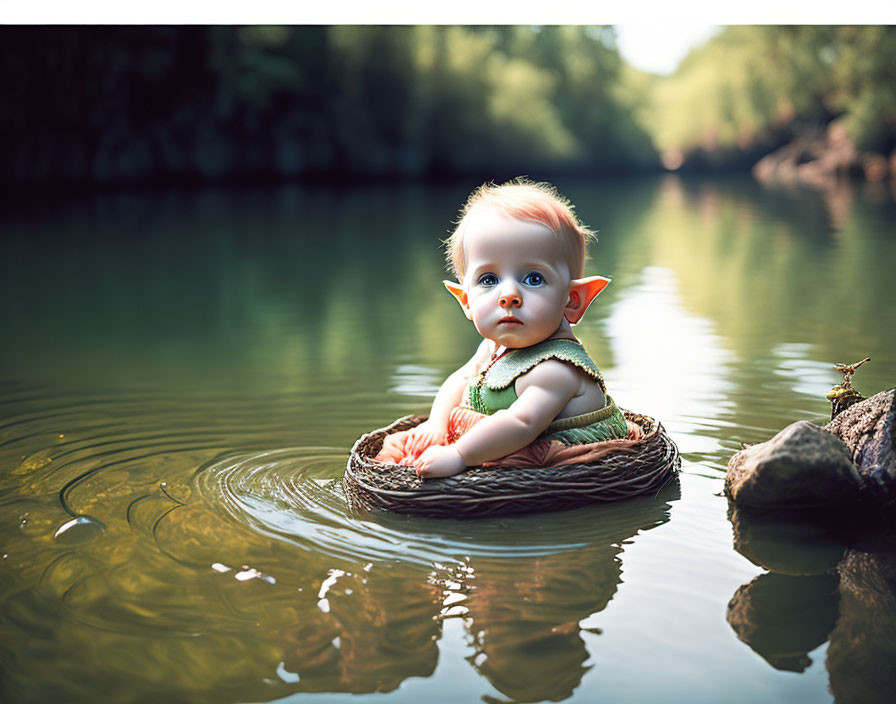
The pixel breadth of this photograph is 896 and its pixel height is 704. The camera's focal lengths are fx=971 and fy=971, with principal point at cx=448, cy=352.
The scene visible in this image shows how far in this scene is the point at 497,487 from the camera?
294 centimetres

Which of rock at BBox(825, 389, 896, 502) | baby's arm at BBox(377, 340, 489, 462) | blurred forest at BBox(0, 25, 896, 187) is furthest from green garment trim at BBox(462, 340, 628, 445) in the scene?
blurred forest at BBox(0, 25, 896, 187)

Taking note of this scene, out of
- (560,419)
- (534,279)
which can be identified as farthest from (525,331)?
(560,419)

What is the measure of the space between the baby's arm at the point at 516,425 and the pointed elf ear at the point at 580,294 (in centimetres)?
28

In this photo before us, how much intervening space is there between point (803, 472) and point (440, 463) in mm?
1103

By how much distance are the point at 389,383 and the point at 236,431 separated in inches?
39.1

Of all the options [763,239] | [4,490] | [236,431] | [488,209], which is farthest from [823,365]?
[763,239]

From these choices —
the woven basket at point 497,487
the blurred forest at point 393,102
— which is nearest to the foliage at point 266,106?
the blurred forest at point 393,102

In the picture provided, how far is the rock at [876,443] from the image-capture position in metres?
2.98

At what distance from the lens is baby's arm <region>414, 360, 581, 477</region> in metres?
2.98

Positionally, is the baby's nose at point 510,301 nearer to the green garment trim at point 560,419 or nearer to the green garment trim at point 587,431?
the green garment trim at point 560,419

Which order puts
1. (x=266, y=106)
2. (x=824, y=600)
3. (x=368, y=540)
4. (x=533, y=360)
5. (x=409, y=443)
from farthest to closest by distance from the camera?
1. (x=266, y=106)
2. (x=409, y=443)
3. (x=533, y=360)
4. (x=368, y=540)
5. (x=824, y=600)

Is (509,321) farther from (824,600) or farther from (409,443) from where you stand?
(824,600)

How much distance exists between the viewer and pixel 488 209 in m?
3.24

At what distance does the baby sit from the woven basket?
0.09 metres
